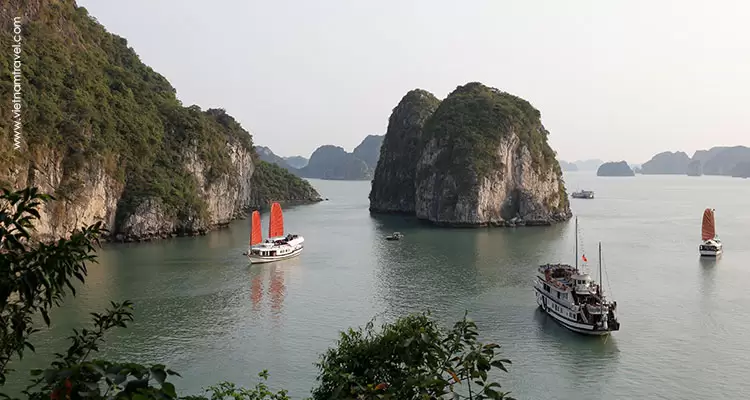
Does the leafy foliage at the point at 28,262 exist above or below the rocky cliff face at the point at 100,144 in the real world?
below

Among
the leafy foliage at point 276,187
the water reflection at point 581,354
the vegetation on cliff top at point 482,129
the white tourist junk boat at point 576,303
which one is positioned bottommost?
the water reflection at point 581,354

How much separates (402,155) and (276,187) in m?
41.2

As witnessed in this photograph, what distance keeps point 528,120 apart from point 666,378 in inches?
3488

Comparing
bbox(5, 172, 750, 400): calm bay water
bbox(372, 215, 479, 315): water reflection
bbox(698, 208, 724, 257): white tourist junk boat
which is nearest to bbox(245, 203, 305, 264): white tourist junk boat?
bbox(5, 172, 750, 400): calm bay water

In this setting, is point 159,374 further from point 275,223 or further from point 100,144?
point 100,144

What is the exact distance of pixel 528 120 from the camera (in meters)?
112

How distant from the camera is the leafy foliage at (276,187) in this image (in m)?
150

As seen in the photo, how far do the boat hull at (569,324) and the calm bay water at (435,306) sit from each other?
1.49ft

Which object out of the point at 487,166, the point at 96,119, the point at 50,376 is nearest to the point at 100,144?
the point at 96,119

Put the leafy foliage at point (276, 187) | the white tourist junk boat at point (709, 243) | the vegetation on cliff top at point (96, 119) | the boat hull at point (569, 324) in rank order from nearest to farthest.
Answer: the boat hull at point (569, 324)
the vegetation on cliff top at point (96, 119)
the white tourist junk boat at point (709, 243)
the leafy foliage at point (276, 187)

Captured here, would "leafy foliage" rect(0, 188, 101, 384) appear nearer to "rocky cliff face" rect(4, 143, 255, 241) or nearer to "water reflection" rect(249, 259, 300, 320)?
"water reflection" rect(249, 259, 300, 320)

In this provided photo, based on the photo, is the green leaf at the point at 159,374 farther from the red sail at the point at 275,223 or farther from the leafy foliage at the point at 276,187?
the leafy foliage at the point at 276,187

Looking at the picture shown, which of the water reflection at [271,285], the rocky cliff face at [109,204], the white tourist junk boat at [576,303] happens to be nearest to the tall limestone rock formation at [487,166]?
the rocky cliff face at [109,204]

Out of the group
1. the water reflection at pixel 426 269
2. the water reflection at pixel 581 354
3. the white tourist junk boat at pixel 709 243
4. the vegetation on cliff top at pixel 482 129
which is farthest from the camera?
the vegetation on cliff top at pixel 482 129
